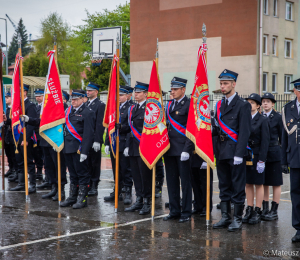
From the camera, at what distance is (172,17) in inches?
1309

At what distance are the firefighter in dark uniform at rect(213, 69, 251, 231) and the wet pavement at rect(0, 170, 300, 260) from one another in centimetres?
36

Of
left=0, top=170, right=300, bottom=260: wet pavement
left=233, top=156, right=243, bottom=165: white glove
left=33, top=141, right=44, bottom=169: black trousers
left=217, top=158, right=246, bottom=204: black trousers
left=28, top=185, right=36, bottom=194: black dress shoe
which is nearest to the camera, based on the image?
left=0, top=170, right=300, bottom=260: wet pavement

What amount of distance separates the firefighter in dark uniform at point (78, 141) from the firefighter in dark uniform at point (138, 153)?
744 millimetres

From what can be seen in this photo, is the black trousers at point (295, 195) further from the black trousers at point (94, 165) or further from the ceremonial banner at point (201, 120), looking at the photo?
the black trousers at point (94, 165)

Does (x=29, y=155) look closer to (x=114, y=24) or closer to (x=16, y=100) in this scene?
(x=16, y=100)

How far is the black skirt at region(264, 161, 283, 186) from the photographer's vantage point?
6.91 metres

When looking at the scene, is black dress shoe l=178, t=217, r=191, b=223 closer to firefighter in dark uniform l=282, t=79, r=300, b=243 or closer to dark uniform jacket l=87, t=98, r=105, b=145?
firefighter in dark uniform l=282, t=79, r=300, b=243

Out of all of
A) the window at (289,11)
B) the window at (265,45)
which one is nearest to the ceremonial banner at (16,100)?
the window at (265,45)

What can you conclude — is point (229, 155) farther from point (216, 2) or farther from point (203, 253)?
point (216, 2)

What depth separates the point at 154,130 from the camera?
684 cm

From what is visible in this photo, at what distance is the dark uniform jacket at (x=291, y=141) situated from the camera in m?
5.69

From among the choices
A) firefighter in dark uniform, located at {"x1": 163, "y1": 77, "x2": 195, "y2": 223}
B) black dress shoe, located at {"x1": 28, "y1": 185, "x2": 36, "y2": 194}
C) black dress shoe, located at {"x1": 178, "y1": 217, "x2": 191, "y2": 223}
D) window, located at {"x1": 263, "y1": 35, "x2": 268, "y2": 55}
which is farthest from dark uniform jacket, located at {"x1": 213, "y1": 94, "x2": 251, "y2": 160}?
window, located at {"x1": 263, "y1": 35, "x2": 268, "y2": 55}

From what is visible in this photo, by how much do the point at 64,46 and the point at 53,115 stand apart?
51799 millimetres

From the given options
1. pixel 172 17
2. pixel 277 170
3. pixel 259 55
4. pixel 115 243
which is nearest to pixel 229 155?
pixel 277 170
